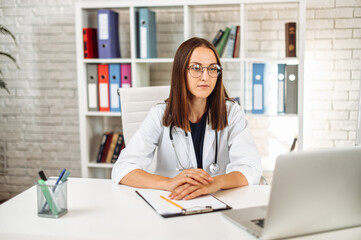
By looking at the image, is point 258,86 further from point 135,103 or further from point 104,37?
point 104,37

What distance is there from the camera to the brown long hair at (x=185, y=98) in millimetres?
1798

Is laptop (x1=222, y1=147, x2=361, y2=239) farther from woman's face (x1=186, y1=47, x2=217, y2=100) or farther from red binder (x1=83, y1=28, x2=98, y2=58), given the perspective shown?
red binder (x1=83, y1=28, x2=98, y2=58)

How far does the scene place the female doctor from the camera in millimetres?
1747

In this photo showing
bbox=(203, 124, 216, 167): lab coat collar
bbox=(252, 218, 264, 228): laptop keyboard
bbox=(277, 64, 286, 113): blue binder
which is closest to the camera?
bbox=(252, 218, 264, 228): laptop keyboard

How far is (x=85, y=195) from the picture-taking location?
4.74ft

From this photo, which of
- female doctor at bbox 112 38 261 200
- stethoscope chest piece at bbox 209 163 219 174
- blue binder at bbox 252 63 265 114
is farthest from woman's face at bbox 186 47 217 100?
blue binder at bbox 252 63 265 114

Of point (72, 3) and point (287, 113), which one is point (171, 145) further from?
point (72, 3)

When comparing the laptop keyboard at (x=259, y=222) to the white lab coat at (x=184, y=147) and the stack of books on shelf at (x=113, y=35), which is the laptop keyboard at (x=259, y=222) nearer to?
the white lab coat at (x=184, y=147)

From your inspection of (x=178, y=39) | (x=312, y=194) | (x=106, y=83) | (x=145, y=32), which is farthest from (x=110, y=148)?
(x=312, y=194)

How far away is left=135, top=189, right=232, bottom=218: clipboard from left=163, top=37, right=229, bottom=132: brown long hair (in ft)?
1.54

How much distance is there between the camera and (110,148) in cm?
316

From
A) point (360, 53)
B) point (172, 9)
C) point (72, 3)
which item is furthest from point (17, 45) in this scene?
point (360, 53)

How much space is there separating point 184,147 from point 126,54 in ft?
5.75

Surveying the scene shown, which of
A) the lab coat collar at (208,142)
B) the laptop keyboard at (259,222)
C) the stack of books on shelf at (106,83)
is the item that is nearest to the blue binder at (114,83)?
the stack of books on shelf at (106,83)
